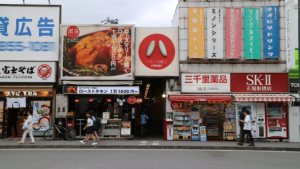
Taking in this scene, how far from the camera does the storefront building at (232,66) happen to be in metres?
14.9

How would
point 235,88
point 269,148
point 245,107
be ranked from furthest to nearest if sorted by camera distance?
point 235,88, point 245,107, point 269,148

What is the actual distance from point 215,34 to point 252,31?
2.12 m

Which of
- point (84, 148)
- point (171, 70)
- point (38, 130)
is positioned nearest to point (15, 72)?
point (38, 130)

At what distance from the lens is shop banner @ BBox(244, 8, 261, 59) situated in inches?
590

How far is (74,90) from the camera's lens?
584 inches

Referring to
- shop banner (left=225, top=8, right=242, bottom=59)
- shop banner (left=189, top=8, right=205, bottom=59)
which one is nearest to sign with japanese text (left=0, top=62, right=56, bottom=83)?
shop banner (left=189, top=8, right=205, bottom=59)

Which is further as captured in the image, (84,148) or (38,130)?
(38,130)

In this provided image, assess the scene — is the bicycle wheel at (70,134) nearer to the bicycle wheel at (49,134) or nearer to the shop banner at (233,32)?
the bicycle wheel at (49,134)

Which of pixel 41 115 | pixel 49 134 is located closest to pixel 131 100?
pixel 49 134

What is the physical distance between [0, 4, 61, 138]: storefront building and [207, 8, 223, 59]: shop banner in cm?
884

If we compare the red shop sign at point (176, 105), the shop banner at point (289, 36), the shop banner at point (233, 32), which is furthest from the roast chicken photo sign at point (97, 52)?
the shop banner at point (289, 36)

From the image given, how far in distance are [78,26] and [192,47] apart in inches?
266

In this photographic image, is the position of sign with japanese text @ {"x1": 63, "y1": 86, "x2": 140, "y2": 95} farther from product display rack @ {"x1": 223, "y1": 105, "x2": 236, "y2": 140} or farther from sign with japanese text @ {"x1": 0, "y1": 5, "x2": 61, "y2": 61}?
product display rack @ {"x1": 223, "y1": 105, "x2": 236, "y2": 140}

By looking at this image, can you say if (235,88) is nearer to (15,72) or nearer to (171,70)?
(171,70)
